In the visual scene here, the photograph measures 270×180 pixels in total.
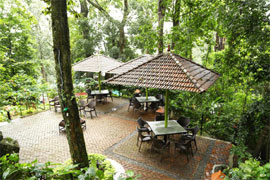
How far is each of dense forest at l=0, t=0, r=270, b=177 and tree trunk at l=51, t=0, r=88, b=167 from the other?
0.38m

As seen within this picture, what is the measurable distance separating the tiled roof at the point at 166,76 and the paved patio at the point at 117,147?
2813 millimetres

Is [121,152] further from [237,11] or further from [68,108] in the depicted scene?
[237,11]

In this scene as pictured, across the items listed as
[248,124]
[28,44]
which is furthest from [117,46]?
[248,124]

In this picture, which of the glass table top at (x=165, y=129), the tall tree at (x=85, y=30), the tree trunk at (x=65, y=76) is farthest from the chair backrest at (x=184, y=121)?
the tall tree at (x=85, y=30)

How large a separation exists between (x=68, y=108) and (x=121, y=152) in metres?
3.89

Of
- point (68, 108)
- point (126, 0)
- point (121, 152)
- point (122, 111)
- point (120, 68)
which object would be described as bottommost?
point (121, 152)

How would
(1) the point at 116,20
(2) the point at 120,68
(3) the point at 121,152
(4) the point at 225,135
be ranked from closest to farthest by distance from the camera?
1. (3) the point at 121,152
2. (4) the point at 225,135
3. (2) the point at 120,68
4. (1) the point at 116,20

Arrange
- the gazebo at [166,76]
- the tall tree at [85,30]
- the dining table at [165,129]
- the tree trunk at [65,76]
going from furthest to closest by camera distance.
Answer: the tall tree at [85,30], the dining table at [165,129], the gazebo at [166,76], the tree trunk at [65,76]

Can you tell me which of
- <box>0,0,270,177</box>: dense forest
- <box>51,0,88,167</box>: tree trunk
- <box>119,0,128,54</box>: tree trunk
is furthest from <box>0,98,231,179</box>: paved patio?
<box>119,0,128,54</box>: tree trunk

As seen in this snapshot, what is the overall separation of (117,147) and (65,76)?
458 centimetres

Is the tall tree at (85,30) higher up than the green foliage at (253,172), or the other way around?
the tall tree at (85,30)

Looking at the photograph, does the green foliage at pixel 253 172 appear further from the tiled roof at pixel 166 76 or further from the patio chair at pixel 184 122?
the patio chair at pixel 184 122

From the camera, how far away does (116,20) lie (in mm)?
16500

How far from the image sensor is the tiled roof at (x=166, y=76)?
495 cm
